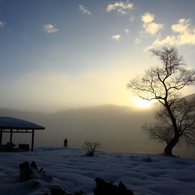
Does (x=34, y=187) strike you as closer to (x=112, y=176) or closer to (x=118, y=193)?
(x=118, y=193)

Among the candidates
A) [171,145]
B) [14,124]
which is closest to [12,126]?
[14,124]

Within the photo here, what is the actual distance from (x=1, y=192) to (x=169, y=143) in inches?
598

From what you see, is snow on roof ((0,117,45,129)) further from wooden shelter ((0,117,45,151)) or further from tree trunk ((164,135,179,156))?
tree trunk ((164,135,179,156))

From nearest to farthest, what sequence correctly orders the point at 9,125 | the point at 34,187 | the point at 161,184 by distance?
the point at 34,187 < the point at 161,184 < the point at 9,125

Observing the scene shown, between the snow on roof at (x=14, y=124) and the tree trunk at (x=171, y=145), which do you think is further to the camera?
the tree trunk at (x=171, y=145)

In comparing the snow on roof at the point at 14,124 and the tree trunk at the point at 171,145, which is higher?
the snow on roof at the point at 14,124

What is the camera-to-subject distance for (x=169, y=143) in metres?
15.7

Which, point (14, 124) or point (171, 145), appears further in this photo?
point (171, 145)

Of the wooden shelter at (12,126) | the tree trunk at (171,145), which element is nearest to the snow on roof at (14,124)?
the wooden shelter at (12,126)

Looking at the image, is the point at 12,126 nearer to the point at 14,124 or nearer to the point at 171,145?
the point at 14,124

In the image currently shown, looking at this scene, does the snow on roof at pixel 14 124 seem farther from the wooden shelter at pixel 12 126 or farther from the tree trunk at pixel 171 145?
the tree trunk at pixel 171 145

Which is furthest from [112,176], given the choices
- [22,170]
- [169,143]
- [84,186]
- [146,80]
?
[146,80]

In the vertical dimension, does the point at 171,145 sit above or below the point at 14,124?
below

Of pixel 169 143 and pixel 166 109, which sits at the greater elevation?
pixel 166 109
